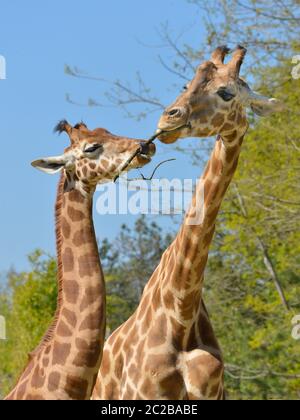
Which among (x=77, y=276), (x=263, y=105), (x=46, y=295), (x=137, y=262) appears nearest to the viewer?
(x=77, y=276)

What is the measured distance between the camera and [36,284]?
1508cm

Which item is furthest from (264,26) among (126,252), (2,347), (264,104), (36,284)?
(126,252)

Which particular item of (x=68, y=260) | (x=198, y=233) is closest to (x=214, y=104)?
(x=198, y=233)

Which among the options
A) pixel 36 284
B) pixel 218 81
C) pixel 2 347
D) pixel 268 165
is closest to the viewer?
pixel 218 81

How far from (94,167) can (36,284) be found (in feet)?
29.0

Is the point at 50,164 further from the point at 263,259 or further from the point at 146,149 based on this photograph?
the point at 263,259

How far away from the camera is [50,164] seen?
643cm

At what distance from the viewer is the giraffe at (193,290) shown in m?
6.84

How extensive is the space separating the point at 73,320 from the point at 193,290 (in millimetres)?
1212

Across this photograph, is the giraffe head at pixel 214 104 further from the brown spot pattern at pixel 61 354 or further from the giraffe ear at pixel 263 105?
the brown spot pattern at pixel 61 354

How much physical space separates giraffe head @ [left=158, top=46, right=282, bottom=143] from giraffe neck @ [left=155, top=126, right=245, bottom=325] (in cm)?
15

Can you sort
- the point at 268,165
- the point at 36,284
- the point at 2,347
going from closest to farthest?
1. the point at 36,284
2. the point at 268,165
3. the point at 2,347

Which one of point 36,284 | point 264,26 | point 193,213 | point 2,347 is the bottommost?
point 2,347
